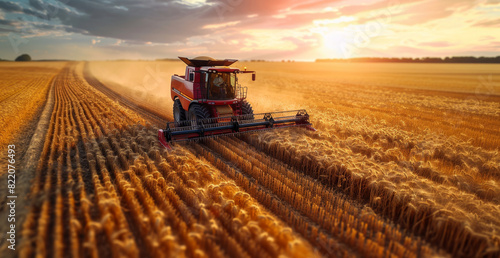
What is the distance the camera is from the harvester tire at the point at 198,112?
341 inches

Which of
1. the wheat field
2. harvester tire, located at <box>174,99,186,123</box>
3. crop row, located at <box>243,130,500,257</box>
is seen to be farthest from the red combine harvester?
crop row, located at <box>243,130,500,257</box>

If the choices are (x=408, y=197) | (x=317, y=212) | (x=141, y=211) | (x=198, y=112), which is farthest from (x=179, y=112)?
(x=408, y=197)

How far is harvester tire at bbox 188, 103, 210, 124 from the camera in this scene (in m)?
8.67

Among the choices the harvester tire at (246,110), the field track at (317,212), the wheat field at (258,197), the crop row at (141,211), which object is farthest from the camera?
the harvester tire at (246,110)

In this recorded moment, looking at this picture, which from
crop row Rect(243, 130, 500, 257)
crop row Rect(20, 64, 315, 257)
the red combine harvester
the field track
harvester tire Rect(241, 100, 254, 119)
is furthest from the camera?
harvester tire Rect(241, 100, 254, 119)

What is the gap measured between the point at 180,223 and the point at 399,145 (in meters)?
7.45

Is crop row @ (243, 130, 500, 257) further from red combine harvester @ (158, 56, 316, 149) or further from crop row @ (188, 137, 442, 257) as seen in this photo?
red combine harvester @ (158, 56, 316, 149)

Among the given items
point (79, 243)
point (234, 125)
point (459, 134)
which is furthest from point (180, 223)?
point (459, 134)

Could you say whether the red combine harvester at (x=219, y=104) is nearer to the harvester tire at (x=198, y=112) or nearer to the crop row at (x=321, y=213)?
the harvester tire at (x=198, y=112)

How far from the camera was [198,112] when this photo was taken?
8781 millimetres

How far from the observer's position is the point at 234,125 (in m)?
8.23

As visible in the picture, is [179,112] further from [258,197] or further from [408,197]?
[408,197]

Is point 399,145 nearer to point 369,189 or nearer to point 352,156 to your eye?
point 352,156

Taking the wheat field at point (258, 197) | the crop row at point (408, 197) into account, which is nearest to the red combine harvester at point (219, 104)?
the wheat field at point (258, 197)
